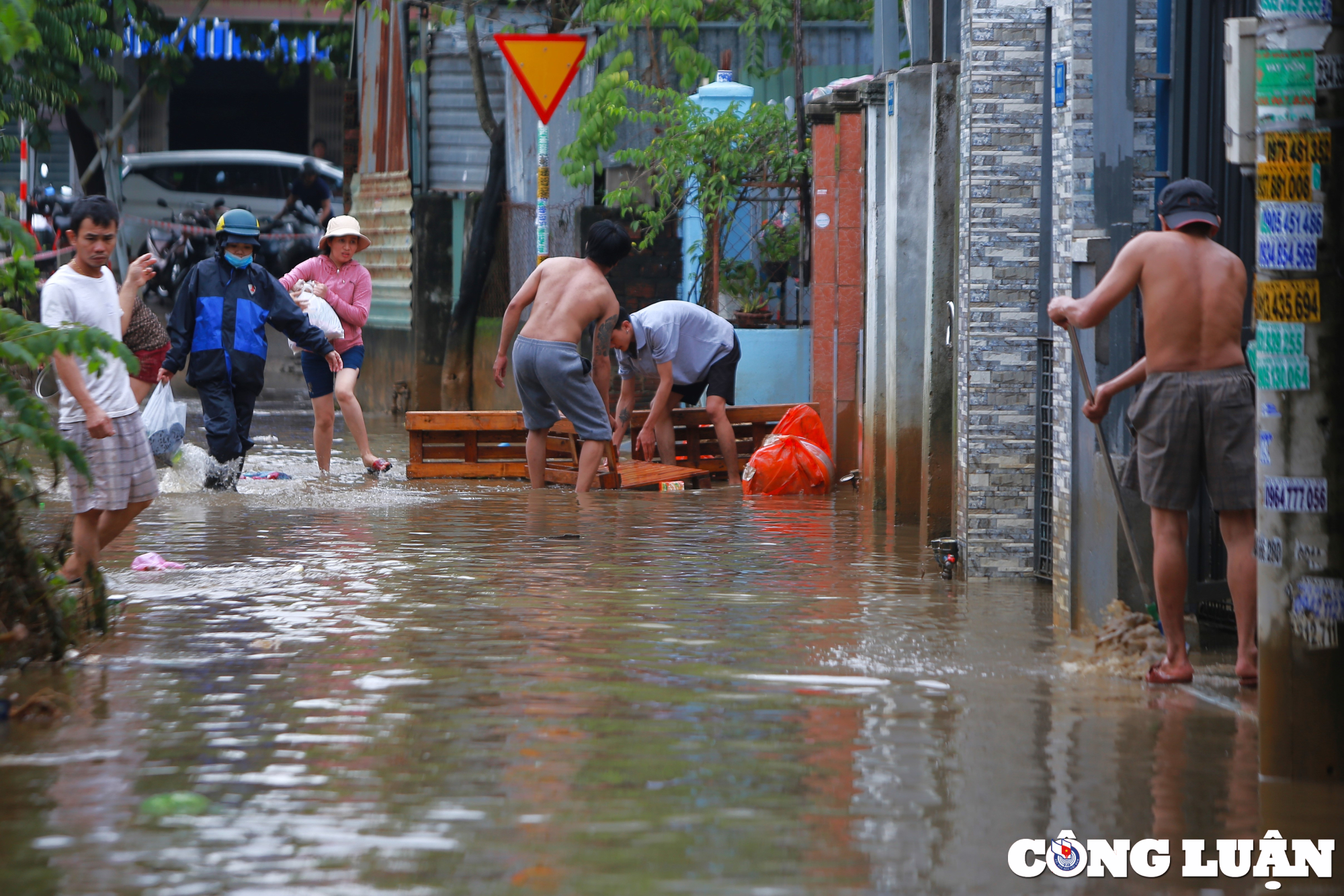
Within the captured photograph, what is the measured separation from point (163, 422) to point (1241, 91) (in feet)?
25.5

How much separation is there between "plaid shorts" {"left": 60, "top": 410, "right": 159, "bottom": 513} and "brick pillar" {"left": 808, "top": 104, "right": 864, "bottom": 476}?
6.15 metres

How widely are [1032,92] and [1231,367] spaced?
2.64 metres

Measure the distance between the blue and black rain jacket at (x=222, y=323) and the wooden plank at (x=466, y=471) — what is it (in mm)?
1438

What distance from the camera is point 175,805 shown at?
4246 mm

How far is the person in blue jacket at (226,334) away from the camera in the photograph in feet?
35.1

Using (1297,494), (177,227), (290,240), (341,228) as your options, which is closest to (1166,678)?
(1297,494)

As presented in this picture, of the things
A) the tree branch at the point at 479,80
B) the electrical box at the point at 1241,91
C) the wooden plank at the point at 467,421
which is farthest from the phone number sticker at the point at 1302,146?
the tree branch at the point at 479,80

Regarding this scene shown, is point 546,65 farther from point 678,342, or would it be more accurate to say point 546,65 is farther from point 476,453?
point 476,453

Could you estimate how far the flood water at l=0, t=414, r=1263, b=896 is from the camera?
3893 mm

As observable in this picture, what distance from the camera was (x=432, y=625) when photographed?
21.5 feet

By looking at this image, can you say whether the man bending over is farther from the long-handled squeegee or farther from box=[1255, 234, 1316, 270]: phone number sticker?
box=[1255, 234, 1316, 270]: phone number sticker

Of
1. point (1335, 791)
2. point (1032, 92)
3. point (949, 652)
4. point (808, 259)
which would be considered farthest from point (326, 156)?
Result: point (1335, 791)

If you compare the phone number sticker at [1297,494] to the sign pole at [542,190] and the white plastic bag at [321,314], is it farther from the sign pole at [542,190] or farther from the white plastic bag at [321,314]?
the white plastic bag at [321,314]

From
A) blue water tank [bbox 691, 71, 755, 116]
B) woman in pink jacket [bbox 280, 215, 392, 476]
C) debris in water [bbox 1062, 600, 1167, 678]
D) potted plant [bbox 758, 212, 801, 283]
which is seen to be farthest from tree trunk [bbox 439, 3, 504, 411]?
debris in water [bbox 1062, 600, 1167, 678]
